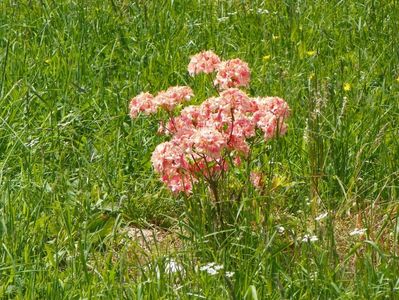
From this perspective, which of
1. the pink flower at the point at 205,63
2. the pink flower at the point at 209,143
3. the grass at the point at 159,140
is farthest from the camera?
the pink flower at the point at 205,63

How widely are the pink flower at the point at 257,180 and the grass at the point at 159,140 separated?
2.0 inches

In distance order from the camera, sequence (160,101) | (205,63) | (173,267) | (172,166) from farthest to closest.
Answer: (205,63) → (160,101) → (172,166) → (173,267)

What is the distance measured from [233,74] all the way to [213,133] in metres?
0.44

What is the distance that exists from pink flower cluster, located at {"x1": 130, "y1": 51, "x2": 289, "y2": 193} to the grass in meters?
0.18

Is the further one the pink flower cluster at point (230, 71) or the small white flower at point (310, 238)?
the pink flower cluster at point (230, 71)

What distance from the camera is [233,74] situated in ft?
12.7

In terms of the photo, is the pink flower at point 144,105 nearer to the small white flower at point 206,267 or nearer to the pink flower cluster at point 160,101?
the pink flower cluster at point 160,101

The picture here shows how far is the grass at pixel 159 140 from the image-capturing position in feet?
10.9

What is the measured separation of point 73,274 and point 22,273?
0.54ft

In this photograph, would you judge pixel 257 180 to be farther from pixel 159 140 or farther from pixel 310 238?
pixel 159 140

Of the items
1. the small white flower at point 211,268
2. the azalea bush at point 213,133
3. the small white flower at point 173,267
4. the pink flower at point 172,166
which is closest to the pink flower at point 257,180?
the azalea bush at point 213,133

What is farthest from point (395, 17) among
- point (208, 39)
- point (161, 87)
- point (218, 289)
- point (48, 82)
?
point (218, 289)

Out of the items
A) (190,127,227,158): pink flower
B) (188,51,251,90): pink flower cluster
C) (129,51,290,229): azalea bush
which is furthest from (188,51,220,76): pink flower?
(190,127,227,158): pink flower

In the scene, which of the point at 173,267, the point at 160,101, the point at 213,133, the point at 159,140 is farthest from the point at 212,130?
the point at 159,140
